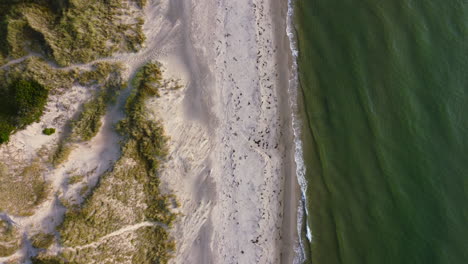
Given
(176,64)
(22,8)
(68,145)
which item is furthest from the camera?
(176,64)

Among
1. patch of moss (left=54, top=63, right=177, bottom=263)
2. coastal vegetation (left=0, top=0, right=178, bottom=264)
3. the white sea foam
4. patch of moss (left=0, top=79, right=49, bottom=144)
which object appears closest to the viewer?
patch of moss (left=0, top=79, right=49, bottom=144)

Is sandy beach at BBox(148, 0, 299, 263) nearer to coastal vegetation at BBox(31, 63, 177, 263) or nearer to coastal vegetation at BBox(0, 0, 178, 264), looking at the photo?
coastal vegetation at BBox(31, 63, 177, 263)

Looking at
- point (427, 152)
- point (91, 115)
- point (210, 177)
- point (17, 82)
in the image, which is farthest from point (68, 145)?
point (427, 152)

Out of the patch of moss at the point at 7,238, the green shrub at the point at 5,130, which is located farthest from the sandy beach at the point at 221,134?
the patch of moss at the point at 7,238

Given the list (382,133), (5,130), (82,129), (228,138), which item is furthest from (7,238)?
(382,133)

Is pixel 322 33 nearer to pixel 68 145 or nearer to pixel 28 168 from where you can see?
pixel 68 145

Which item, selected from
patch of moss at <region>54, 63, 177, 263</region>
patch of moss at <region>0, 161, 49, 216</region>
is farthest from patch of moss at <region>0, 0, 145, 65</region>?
patch of moss at <region>0, 161, 49, 216</region>

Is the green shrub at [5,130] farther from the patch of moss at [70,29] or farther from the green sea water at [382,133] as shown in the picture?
the green sea water at [382,133]

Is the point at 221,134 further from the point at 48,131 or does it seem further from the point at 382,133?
the point at 382,133
